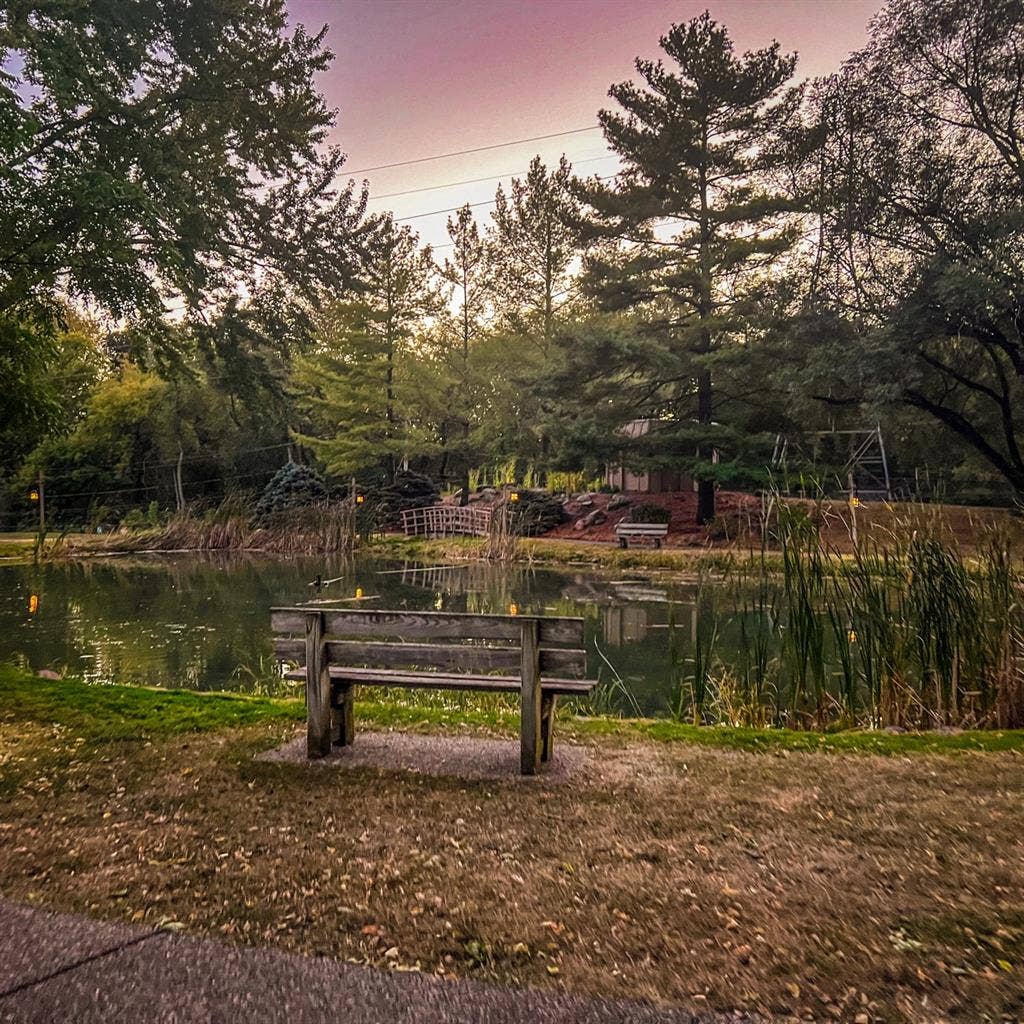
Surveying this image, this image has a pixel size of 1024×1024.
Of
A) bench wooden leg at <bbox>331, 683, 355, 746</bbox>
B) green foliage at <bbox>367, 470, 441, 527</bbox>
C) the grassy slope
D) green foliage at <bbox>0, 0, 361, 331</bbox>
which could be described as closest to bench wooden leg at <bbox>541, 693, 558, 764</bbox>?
the grassy slope

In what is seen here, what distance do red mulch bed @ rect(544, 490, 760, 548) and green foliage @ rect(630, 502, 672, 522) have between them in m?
0.25

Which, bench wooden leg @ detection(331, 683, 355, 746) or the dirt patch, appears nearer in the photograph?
the dirt patch

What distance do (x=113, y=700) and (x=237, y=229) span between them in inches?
452

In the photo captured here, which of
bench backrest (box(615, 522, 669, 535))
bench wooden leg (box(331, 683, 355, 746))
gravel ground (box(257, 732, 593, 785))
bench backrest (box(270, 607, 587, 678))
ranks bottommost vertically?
gravel ground (box(257, 732, 593, 785))

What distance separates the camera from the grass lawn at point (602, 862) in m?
2.06

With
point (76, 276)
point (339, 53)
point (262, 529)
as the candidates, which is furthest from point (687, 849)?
point (262, 529)

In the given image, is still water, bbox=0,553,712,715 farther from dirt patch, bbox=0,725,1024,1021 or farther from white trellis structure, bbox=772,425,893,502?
white trellis structure, bbox=772,425,893,502

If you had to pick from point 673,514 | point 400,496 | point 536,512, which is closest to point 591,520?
point 536,512

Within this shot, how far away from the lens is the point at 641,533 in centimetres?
1898

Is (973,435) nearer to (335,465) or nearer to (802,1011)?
(802,1011)

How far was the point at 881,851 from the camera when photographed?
2795mm

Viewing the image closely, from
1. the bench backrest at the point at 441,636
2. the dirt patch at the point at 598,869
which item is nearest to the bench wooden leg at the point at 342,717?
the bench backrest at the point at 441,636

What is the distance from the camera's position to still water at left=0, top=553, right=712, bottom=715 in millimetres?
7855

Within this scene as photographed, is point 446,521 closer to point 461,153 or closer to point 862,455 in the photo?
point 461,153
